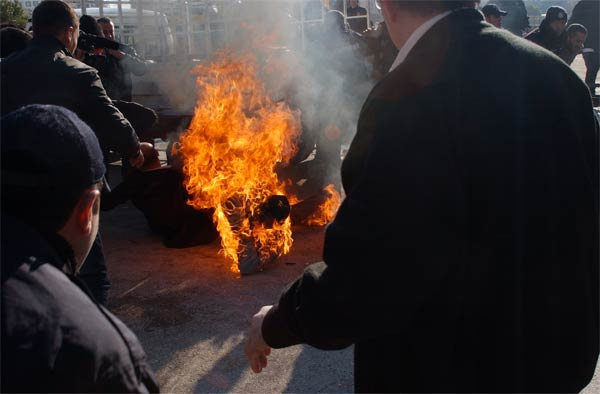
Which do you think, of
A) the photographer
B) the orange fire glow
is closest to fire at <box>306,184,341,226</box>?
the orange fire glow

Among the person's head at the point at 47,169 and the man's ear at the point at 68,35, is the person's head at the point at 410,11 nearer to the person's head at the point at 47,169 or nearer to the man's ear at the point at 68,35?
the person's head at the point at 47,169

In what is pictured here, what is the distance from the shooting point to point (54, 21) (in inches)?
151

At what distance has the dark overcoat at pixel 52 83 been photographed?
368 centimetres

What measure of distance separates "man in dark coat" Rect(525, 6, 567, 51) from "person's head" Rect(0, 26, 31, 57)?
5995 millimetres

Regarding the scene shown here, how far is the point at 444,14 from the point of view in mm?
1530

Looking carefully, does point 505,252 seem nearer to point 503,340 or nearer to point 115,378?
point 503,340

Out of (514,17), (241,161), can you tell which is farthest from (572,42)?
(241,161)

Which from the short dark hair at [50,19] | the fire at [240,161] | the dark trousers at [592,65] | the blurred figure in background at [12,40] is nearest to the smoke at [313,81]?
the fire at [240,161]

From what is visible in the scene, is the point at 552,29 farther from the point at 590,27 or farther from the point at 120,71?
the point at 120,71

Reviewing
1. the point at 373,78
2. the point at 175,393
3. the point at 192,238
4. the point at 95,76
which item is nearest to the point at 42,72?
the point at 95,76

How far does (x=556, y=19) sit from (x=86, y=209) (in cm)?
779

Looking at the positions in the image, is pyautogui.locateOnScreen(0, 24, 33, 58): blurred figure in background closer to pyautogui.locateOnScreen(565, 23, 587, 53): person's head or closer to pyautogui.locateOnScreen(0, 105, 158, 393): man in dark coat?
pyautogui.locateOnScreen(0, 105, 158, 393): man in dark coat

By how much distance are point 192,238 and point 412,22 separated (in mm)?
4447

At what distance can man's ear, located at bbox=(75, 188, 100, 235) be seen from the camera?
1401mm
